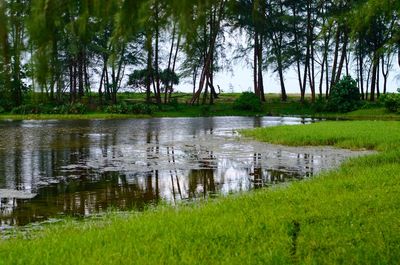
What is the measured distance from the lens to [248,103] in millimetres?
49344

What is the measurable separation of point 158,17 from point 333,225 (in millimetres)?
4160

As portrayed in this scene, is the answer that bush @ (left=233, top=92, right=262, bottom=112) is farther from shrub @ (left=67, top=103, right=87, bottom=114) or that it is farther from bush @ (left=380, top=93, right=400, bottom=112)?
shrub @ (left=67, top=103, right=87, bottom=114)

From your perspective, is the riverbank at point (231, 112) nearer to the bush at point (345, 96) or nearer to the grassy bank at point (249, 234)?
the bush at point (345, 96)

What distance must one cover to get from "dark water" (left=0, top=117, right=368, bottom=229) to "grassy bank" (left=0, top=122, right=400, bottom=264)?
1.70m

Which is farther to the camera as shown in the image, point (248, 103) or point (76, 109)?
point (248, 103)

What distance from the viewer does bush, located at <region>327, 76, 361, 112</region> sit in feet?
144

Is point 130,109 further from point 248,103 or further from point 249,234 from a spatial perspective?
point 249,234

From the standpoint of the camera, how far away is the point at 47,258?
513 centimetres

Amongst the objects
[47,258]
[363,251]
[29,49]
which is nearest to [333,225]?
[363,251]

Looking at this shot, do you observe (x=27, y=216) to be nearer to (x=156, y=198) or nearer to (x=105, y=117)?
(x=156, y=198)

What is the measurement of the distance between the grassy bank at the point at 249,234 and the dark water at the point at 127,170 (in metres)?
1.70

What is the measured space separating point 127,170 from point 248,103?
1437 inches

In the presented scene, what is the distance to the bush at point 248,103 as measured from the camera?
49.4 m

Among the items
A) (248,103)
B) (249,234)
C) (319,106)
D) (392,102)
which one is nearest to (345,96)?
(319,106)
